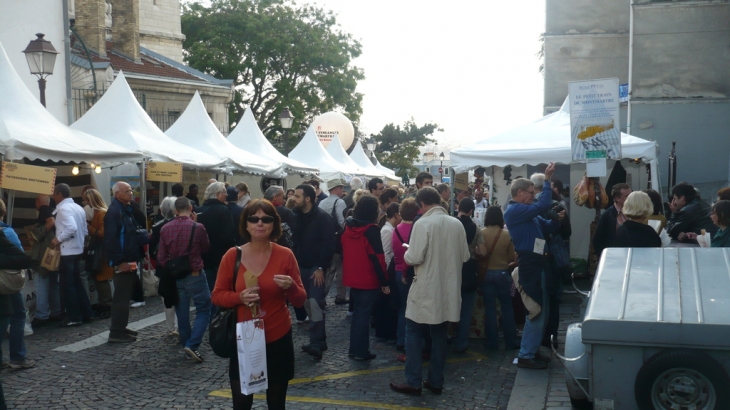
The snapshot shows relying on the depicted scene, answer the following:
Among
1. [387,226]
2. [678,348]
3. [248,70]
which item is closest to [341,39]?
[248,70]

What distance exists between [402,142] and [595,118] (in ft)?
143

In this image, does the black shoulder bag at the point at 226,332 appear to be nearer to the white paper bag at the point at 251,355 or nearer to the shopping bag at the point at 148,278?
the white paper bag at the point at 251,355

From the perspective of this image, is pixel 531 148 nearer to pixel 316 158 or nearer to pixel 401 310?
pixel 401 310

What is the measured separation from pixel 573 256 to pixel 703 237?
5452mm

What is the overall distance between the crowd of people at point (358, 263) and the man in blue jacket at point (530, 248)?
0.5 inches

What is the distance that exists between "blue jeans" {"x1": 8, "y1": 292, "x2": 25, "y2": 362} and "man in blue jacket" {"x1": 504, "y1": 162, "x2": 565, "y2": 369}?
490cm

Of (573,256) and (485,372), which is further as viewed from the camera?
(573,256)

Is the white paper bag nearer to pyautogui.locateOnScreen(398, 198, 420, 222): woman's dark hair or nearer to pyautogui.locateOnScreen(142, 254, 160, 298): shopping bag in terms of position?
pyautogui.locateOnScreen(398, 198, 420, 222): woman's dark hair

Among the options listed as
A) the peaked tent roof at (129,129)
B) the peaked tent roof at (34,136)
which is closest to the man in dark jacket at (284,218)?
the peaked tent roof at (34,136)

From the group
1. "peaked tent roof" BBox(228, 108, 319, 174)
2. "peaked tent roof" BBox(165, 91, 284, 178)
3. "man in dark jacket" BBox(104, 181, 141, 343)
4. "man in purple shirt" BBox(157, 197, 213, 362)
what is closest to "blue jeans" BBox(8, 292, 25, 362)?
"man in dark jacket" BBox(104, 181, 141, 343)

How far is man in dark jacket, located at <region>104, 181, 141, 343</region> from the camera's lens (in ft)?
28.3

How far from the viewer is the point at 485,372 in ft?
24.1

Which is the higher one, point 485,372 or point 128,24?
point 128,24

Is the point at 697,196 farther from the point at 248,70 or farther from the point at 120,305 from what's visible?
the point at 248,70
